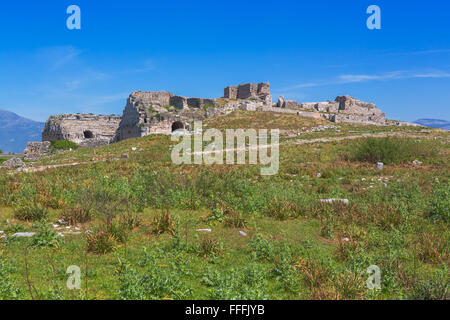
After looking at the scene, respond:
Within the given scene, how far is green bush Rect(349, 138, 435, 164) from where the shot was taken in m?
18.0

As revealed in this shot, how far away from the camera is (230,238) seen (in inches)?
290

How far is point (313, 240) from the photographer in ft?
23.5

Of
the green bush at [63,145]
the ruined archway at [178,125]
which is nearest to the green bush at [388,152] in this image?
the ruined archway at [178,125]

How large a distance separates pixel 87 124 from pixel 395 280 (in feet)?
145

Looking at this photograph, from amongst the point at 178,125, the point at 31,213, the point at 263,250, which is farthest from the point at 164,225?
the point at 178,125

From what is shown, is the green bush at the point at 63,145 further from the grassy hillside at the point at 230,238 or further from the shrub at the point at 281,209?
the shrub at the point at 281,209

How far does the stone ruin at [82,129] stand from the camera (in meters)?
39.8

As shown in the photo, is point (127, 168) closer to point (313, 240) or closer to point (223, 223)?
point (223, 223)

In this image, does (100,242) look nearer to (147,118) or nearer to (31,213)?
(31,213)

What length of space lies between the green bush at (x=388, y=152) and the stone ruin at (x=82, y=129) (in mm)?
34098

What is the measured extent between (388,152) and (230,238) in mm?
14941

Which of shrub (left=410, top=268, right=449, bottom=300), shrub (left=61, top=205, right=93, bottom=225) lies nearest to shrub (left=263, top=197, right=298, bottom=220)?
shrub (left=410, top=268, right=449, bottom=300)
